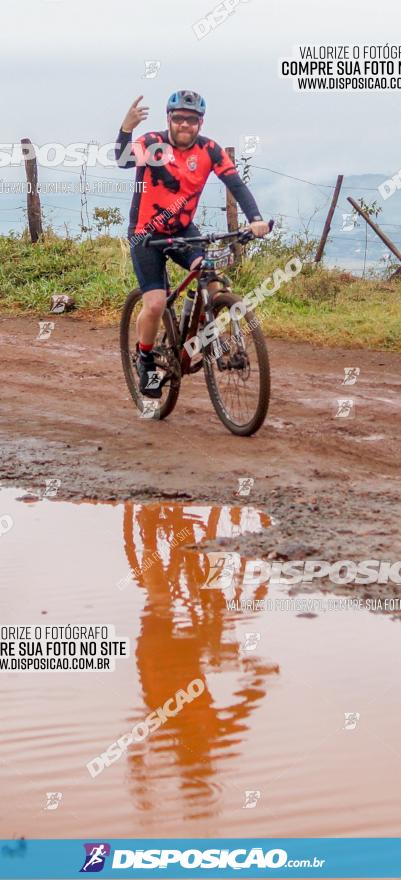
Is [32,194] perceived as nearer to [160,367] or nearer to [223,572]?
[160,367]

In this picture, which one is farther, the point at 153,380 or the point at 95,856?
the point at 153,380

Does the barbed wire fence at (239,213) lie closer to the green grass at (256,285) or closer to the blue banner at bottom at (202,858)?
the green grass at (256,285)

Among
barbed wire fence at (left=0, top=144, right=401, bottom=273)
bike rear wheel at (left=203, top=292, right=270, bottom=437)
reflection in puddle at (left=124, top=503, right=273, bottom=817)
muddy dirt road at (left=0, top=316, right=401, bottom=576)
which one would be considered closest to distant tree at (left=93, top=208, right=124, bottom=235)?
barbed wire fence at (left=0, top=144, right=401, bottom=273)

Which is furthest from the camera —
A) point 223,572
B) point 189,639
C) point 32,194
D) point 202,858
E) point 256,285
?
point 32,194

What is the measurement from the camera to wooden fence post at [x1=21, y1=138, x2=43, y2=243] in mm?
16266

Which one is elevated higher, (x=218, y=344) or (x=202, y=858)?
(x=218, y=344)

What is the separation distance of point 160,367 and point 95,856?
196 inches

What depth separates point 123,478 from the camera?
6.05 metres

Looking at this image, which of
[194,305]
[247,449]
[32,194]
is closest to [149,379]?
[194,305]

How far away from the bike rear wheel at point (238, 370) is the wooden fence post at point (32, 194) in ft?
32.7

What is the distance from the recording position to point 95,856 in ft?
8.37

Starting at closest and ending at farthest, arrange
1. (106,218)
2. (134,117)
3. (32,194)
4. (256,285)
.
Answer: (134,117) < (256,285) < (32,194) < (106,218)

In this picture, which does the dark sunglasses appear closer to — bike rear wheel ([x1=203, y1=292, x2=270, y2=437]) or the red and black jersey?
the red and black jersey

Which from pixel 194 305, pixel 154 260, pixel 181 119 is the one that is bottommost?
pixel 194 305
